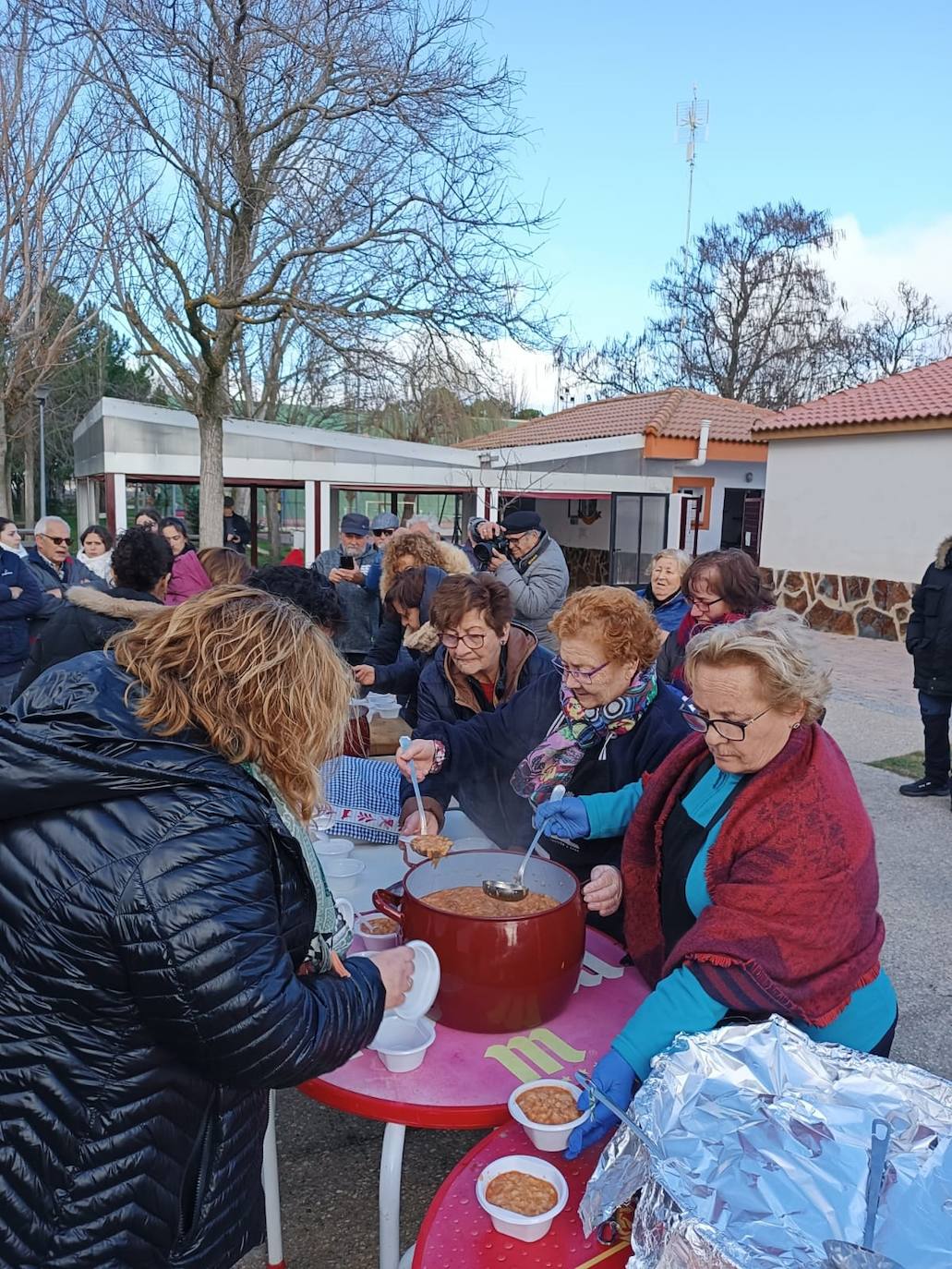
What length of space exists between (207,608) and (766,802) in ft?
3.11

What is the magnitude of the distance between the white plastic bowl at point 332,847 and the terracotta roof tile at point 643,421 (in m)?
14.1

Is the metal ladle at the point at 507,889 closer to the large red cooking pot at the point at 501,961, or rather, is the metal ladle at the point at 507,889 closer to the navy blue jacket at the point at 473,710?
the large red cooking pot at the point at 501,961

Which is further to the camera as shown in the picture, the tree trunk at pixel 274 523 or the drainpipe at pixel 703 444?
the tree trunk at pixel 274 523

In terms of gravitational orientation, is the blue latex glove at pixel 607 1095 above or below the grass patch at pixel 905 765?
above

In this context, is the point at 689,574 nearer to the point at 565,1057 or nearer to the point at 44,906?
the point at 565,1057

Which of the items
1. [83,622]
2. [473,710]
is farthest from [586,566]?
[473,710]

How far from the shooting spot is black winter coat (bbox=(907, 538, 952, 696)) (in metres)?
5.27

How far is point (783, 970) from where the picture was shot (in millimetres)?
1357

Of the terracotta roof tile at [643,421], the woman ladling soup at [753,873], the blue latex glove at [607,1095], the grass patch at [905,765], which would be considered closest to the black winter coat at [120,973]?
the blue latex glove at [607,1095]

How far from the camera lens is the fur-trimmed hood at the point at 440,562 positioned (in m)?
4.21

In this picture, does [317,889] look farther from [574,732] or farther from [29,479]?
[29,479]

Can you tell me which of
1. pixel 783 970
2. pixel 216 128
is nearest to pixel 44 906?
pixel 783 970

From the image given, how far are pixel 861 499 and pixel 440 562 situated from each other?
1020cm

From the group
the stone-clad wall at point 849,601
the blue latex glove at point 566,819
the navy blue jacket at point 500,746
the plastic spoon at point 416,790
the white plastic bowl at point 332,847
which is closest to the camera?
the blue latex glove at point 566,819
